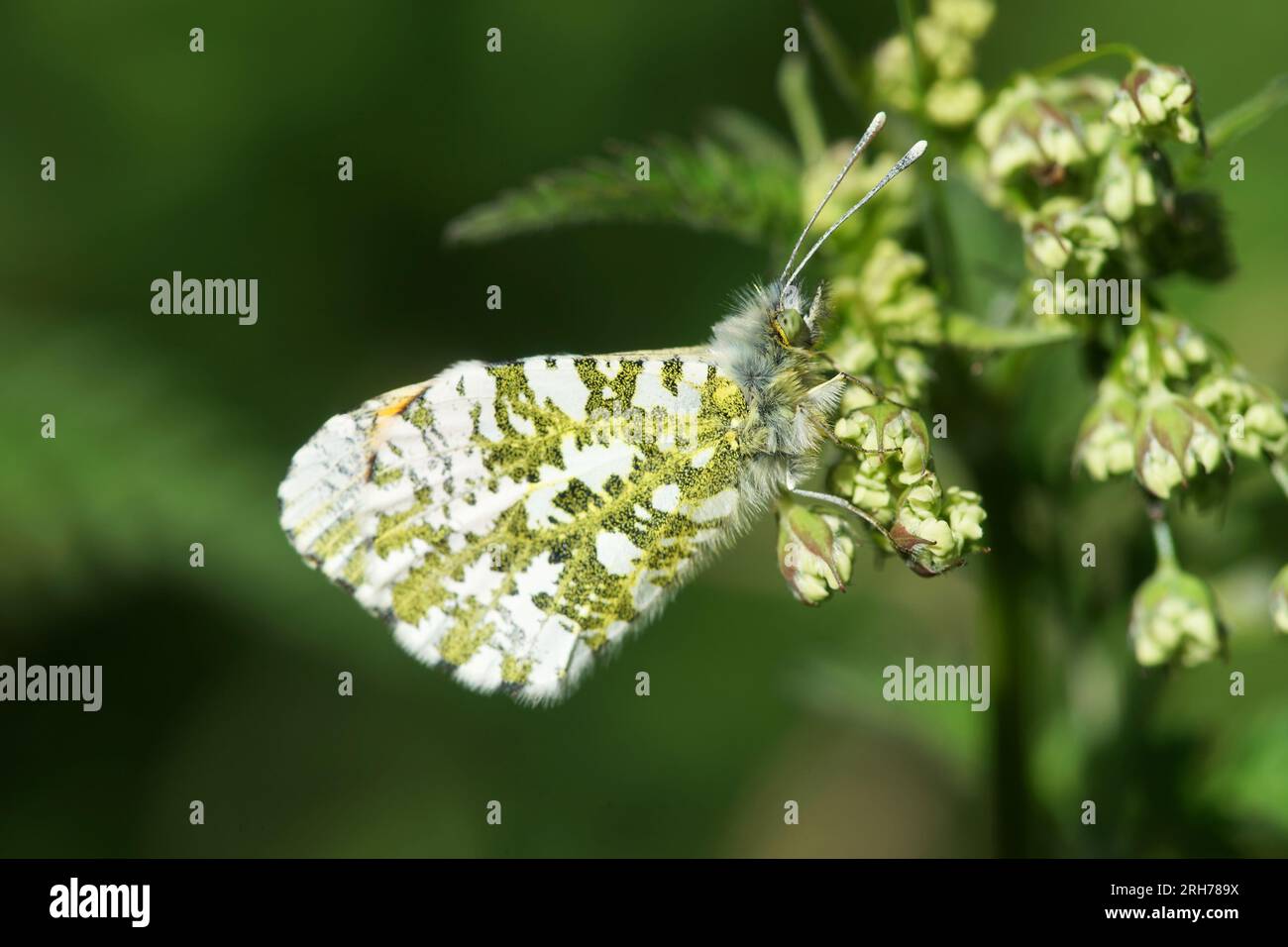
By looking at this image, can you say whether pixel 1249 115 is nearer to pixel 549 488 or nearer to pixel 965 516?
pixel 965 516

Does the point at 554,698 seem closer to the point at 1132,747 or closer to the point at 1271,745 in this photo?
the point at 1132,747

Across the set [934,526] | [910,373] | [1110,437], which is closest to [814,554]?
[934,526]

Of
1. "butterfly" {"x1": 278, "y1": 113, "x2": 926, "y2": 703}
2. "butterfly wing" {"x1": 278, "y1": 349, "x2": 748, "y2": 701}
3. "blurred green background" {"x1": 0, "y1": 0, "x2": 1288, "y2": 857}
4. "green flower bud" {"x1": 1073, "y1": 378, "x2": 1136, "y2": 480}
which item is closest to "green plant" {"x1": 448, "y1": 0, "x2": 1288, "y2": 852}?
"green flower bud" {"x1": 1073, "y1": 378, "x2": 1136, "y2": 480}

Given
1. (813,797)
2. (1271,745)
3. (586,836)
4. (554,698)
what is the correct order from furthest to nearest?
(813,797) < (586,836) < (1271,745) < (554,698)

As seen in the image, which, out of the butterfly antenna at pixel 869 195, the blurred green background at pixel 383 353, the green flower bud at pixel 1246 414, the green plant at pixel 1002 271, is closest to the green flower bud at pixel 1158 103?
the green plant at pixel 1002 271

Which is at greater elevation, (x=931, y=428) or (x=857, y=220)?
(x=857, y=220)

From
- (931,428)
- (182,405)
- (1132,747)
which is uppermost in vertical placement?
(182,405)

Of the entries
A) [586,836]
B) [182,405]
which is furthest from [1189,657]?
[182,405]
